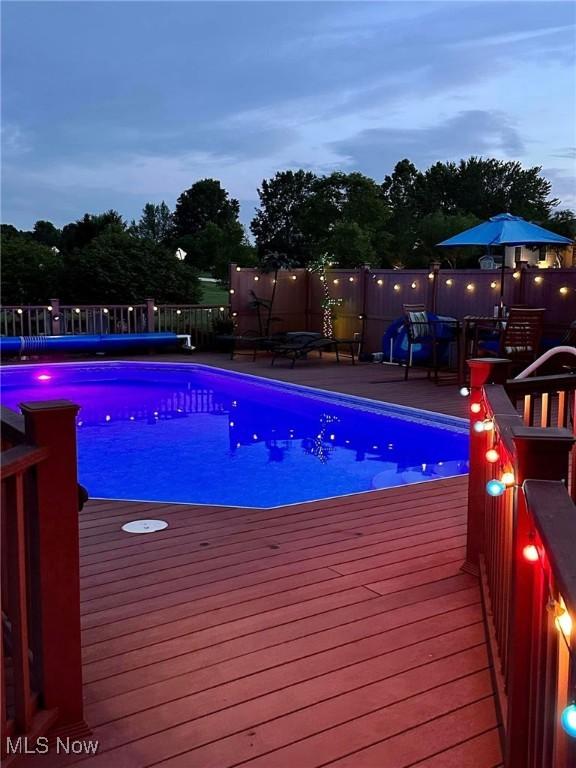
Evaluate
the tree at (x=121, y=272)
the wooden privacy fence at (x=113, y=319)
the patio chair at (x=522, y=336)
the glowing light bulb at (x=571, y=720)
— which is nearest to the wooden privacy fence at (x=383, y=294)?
the wooden privacy fence at (x=113, y=319)

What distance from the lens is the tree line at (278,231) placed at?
62.9ft

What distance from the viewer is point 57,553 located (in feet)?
6.69

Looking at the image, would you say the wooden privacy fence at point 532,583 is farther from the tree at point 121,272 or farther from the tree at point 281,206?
the tree at point 281,206

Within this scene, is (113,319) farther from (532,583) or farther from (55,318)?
(532,583)

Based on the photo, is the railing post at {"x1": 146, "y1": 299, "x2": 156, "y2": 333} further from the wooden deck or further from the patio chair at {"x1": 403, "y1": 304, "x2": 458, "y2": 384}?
Result: the wooden deck

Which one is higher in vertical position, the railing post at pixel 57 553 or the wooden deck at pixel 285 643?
the railing post at pixel 57 553

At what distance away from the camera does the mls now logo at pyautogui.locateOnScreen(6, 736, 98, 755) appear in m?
2.02

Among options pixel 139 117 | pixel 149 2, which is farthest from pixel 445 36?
pixel 139 117

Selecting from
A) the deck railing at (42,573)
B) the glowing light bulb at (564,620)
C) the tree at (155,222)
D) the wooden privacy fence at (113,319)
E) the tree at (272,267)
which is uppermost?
the tree at (155,222)

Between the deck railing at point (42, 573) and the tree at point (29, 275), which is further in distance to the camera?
the tree at point (29, 275)

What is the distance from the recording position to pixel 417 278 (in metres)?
12.0

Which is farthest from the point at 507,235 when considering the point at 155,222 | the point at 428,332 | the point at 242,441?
the point at 155,222

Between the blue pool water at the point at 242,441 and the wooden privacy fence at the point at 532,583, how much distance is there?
3.18 m

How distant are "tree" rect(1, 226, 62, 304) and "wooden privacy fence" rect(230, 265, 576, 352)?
7.17 metres
